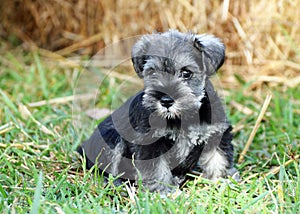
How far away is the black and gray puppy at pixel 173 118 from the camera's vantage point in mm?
3514

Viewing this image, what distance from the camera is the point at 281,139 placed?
15.4 feet

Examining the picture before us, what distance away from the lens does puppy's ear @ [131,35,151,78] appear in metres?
3.78

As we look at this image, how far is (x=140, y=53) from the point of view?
3.80 meters

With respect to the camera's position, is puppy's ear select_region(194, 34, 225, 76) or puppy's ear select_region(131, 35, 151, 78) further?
puppy's ear select_region(131, 35, 151, 78)

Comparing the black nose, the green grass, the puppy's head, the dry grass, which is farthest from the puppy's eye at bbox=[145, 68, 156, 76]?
the dry grass

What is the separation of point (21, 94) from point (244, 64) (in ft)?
10.5

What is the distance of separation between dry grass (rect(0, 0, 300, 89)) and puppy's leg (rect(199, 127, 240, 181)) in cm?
274

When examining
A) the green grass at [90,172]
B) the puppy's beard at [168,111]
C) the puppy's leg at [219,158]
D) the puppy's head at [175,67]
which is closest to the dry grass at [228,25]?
the green grass at [90,172]

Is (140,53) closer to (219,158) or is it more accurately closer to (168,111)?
(168,111)

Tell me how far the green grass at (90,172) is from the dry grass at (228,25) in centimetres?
57

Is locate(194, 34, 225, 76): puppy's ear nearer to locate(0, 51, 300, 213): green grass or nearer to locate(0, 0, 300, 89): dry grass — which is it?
locate(0, 51, 300, 213): green grass

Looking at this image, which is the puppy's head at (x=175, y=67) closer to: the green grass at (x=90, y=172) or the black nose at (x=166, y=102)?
the black nose at (x=166, y=102)

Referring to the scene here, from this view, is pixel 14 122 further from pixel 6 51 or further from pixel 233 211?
pixel 6 51

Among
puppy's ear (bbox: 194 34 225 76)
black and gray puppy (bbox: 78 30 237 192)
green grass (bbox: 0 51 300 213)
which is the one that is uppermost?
puppy's ear (bbox: 194 34 225 76)
